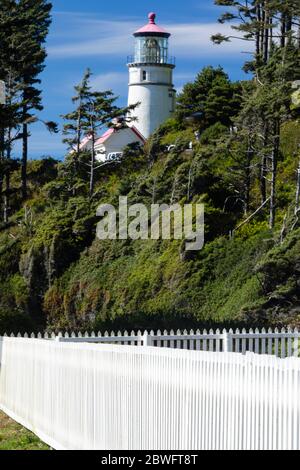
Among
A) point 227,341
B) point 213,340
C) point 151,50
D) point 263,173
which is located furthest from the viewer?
point 151,50

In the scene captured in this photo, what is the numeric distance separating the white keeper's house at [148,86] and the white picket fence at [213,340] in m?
45.8

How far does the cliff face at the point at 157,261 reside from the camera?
29.5 meters

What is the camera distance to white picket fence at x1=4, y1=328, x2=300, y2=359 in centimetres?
1708

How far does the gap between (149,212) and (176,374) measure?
29.7 meters

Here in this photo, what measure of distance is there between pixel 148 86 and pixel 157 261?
30704 mm

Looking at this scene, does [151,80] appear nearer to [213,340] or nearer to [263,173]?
[263,173]

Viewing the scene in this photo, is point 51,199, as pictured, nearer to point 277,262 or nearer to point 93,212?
point 93,212

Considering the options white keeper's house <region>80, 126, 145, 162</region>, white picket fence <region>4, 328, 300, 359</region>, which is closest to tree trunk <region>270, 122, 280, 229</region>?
white picket fence <region>4, 328, 300, 359</region>

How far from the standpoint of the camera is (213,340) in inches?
707

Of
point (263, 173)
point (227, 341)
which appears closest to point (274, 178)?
point (263, 173)

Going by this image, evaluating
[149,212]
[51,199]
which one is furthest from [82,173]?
[149,212]

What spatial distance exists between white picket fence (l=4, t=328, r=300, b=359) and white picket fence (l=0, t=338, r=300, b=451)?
9.99 feet

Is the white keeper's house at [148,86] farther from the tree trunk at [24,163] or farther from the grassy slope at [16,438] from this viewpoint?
the grassy slope at [16,438]

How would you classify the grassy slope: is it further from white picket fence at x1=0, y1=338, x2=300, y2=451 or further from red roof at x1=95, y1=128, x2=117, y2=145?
red roof at x1=95, y1=128, x2=117, y2=145
